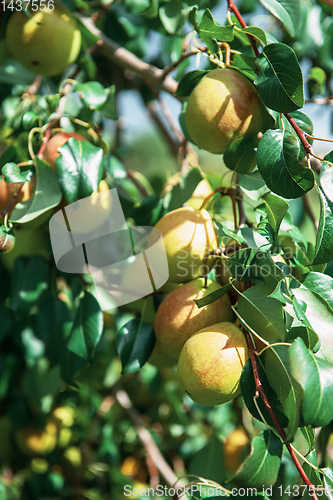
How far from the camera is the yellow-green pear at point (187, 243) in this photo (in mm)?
681

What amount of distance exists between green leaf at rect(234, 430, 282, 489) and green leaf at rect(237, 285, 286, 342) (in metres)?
0.17

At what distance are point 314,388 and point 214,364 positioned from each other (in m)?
0.14

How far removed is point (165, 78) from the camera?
91 centimetres

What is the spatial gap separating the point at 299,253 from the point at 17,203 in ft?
1.61

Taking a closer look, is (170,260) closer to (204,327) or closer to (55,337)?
(204,327)

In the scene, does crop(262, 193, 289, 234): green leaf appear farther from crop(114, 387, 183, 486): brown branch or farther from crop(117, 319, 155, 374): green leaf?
crop(114, 387, 183, 486): brown branch

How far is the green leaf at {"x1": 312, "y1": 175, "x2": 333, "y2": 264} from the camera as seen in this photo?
52 cm

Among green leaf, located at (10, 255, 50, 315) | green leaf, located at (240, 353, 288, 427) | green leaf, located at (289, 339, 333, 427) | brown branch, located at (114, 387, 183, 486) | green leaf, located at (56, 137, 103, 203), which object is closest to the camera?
green leaf, located at (289, 339, 333, 427)

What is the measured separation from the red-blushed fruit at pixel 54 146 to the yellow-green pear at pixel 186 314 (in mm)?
325

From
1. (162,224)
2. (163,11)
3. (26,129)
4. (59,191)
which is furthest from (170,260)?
(163,11)

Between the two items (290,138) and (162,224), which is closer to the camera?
(290,138)

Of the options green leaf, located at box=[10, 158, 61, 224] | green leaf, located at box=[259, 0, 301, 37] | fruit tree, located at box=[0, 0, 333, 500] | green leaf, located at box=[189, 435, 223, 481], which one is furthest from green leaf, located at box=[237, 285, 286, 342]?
green leaf, located at box=[189, 435, 223, 481]

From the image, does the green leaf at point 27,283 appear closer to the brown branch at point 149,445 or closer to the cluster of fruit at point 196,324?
the cluster of fruit at point 196,324

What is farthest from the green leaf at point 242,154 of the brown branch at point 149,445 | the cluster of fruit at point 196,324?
the brown branch at point 149,445
